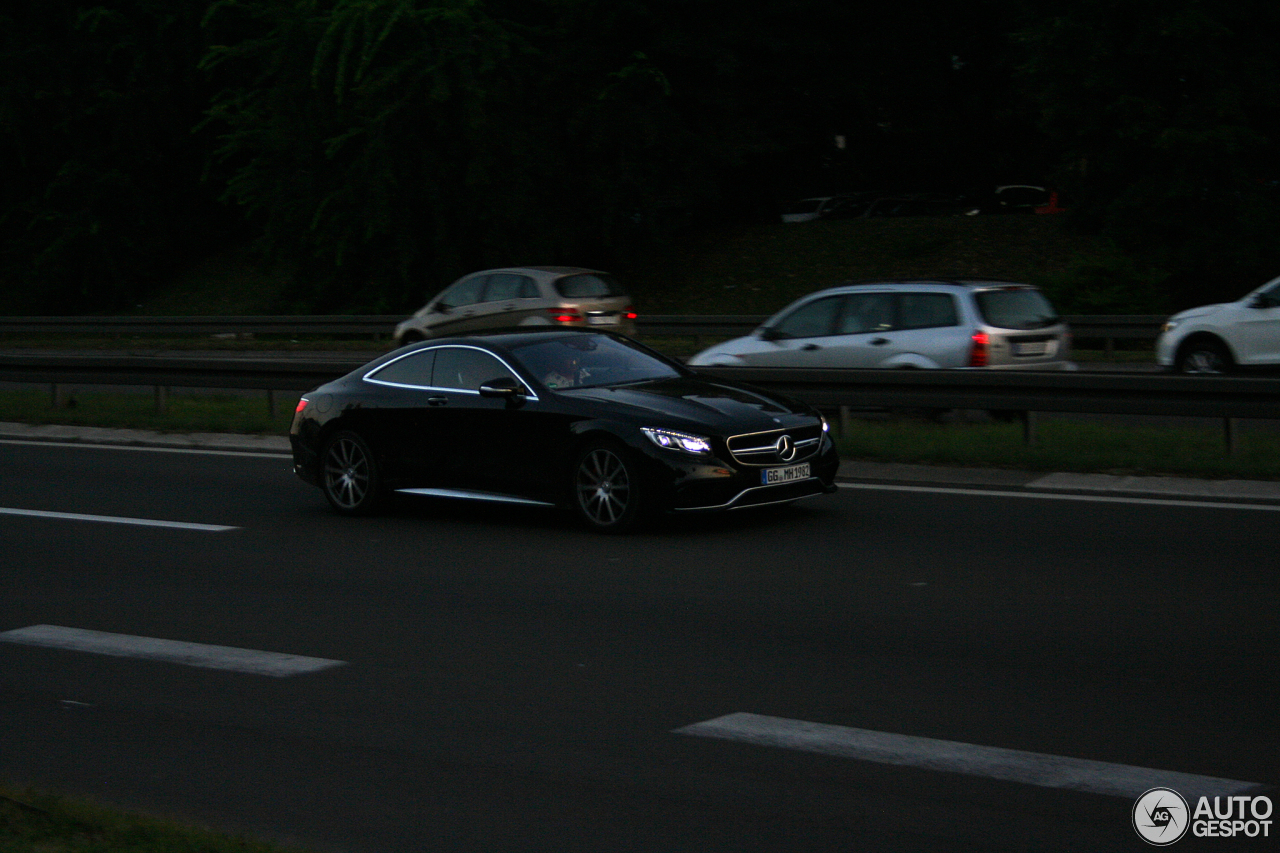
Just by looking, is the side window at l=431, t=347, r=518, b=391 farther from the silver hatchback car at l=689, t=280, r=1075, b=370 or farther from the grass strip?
the grass strip

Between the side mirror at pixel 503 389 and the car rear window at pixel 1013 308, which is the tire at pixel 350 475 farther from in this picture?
the car rear window at pixel 1013 308

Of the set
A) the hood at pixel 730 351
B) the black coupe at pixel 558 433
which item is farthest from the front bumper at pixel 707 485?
the hood at pixel 730 351

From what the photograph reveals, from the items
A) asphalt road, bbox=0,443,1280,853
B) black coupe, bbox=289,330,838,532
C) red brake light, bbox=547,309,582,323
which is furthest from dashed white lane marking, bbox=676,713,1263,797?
red brake light, bbox=547,309,582,323

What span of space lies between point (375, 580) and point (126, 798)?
3.90 m

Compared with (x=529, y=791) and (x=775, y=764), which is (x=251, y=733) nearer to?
(x=529, y=791)

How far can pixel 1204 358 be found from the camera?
1866cm

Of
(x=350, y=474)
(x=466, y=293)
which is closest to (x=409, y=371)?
(x=350, y=474)

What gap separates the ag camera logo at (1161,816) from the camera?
15.5 ft

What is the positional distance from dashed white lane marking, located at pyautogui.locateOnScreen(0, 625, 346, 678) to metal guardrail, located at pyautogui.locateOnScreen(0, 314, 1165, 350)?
18.8m

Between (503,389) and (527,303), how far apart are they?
490 inches

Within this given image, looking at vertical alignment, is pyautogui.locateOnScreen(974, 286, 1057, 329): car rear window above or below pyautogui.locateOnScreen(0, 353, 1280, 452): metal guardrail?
above

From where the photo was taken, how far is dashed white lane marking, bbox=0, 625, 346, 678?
7.21 meters

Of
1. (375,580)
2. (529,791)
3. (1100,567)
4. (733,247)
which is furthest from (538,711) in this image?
(733,247)

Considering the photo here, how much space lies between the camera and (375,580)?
30.3 feet
